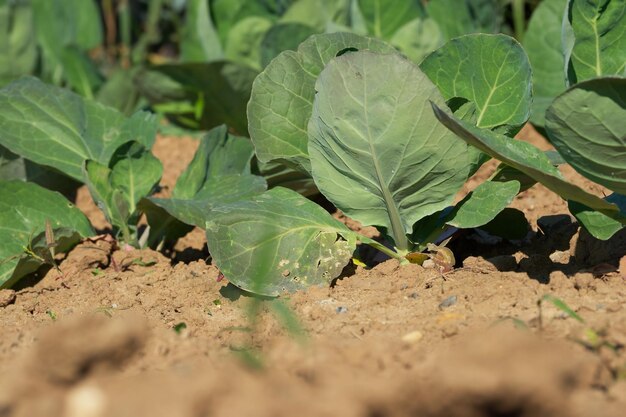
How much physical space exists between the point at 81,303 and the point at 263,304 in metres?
0.57

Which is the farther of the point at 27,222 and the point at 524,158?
the point at 27,222

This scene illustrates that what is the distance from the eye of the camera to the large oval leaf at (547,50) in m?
3.96

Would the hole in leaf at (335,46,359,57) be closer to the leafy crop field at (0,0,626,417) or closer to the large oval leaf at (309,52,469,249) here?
the leafy crop field at (0,0,626,417)

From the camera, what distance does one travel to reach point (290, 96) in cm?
286

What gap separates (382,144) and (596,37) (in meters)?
0.70

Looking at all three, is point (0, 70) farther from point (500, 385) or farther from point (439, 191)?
point (500, 385)

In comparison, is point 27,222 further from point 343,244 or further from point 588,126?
point 588,126

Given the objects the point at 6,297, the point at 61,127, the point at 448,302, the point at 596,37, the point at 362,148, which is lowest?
the point at 6,297

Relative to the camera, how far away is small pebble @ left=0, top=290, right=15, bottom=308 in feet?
9.72

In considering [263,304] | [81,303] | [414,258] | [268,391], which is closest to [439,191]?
[414,258]

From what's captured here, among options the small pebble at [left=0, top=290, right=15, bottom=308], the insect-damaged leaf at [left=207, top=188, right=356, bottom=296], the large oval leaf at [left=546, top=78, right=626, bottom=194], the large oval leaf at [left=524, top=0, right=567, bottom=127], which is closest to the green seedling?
the large oval leaf at [left=546, top=78, right=626, bottom=194]

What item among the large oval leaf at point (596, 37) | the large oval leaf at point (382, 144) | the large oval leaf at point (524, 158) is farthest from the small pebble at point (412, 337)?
the large oval leaf at point (596, 37)

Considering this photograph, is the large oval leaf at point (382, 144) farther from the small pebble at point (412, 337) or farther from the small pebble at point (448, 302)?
the small pebble at point (412, 337)

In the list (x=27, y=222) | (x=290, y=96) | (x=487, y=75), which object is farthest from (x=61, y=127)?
(x=487, y=75)
